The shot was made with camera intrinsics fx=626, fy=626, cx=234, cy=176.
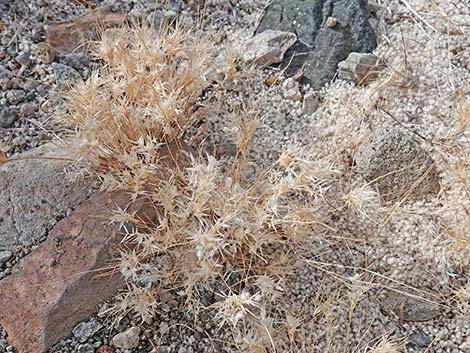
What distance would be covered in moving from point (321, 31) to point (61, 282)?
116 centimetres

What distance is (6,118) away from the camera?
5.74 ft

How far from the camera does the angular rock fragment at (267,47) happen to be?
Result: 1980 millimetres

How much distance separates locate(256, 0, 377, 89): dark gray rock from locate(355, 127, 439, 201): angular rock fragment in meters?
0.31

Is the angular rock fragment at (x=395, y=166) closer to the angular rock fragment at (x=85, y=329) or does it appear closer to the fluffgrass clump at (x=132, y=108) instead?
the fluffgrass clump at (x=132, y=108)

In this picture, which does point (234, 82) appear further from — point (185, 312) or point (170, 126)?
point (185, 312)

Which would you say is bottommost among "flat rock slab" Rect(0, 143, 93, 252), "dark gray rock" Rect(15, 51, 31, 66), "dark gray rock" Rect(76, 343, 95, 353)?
"dark gray rock" Rect(76, 343, 95, 353)

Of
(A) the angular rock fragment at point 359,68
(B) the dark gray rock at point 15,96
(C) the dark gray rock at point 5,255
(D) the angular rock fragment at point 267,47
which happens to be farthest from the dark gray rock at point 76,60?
(A) the angular rock fragment at point 359,68

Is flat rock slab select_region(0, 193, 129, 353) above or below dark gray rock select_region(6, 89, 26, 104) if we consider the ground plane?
below

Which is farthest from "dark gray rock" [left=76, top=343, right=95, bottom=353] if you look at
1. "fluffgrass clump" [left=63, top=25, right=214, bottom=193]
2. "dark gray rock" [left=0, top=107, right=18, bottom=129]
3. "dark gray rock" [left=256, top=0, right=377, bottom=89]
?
"dark gray rock" [left=256, top=0, right=377, bottom=89]

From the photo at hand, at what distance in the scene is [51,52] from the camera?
74.9 inches

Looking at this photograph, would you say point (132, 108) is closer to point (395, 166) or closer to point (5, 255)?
point (5, 255)

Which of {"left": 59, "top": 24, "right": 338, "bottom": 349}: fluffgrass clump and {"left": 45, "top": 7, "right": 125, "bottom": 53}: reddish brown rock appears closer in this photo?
{"left": 59, "top": 24, "right": 338, "bottom": 349}: fluffgrass clump

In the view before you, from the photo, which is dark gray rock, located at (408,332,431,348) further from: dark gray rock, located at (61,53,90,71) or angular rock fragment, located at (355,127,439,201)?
dark gray rock, located at (61,53,90,71)

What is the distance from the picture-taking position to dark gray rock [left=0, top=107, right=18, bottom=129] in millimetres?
1745
